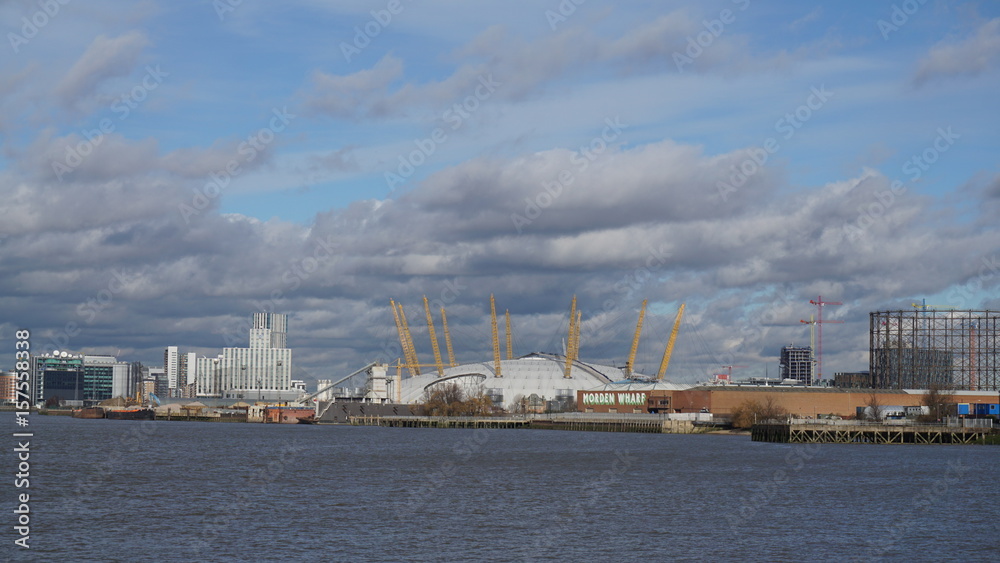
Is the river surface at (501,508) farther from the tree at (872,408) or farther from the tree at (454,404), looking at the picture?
the tree at (454,404)

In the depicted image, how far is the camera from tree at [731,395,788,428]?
432 feet

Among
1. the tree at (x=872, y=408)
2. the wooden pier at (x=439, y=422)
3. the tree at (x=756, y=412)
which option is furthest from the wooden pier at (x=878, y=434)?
the wooden pier at (x=439, y=422)

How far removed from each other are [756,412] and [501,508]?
95.6 meters

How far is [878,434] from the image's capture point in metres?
104

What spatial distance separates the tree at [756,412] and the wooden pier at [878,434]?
73.7ft

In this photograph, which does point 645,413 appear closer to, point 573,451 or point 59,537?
point 573,451

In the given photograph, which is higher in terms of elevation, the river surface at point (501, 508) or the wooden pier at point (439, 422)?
the river surface at point (501, 508)

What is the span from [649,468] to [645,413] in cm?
8776

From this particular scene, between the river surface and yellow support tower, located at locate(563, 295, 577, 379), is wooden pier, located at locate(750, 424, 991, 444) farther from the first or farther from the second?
yellow support tower, located at locate(563, 295, 577, 379)

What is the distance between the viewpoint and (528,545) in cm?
3394

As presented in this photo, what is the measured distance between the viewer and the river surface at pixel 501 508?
3306 cm

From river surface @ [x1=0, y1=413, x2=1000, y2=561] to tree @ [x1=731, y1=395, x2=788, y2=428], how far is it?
56919mm

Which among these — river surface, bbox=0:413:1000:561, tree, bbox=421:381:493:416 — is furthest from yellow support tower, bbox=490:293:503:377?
river surface, bbox=0:413:1000:561

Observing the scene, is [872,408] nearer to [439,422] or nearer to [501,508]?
[439,422]
